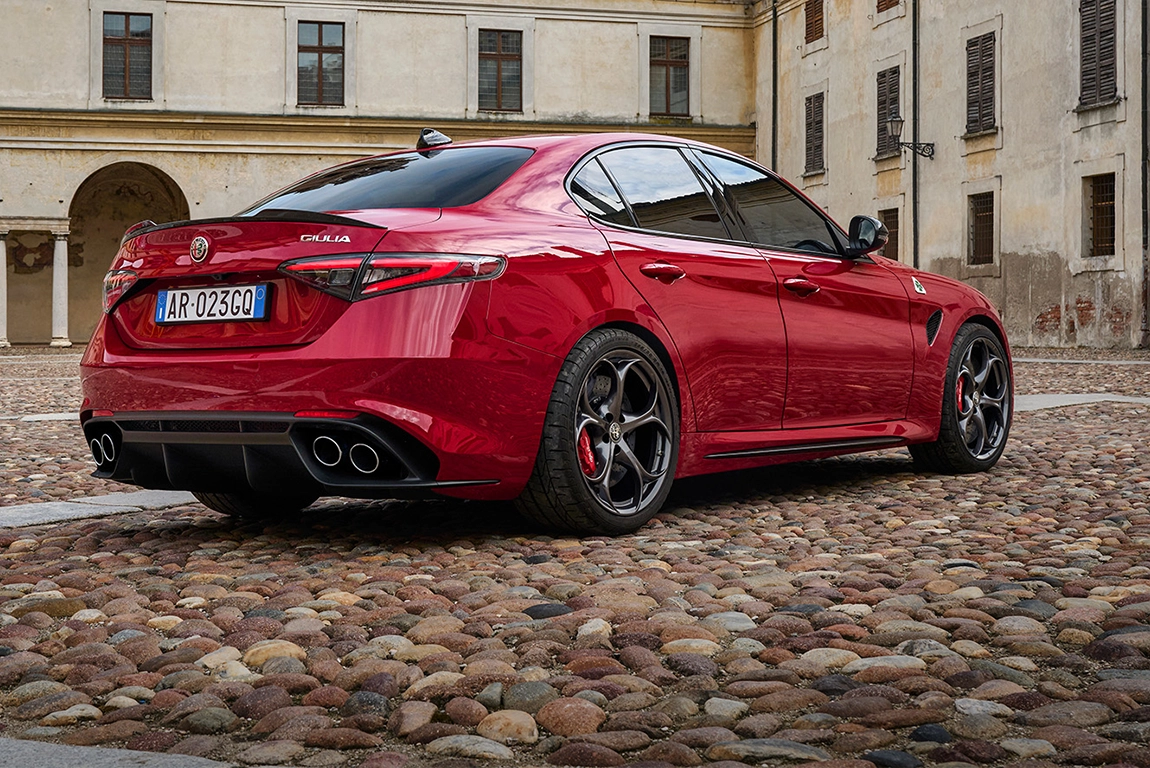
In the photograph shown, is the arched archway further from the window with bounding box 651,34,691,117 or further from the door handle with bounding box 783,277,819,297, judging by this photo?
the door handle with bounding box 783,277,819,297

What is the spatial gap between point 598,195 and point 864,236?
4.63ft

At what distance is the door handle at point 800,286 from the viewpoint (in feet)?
16.8

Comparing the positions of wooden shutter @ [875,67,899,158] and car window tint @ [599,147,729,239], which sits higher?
wooden shutter @ [875,67,899,158]

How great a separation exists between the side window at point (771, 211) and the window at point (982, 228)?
21.1 metres

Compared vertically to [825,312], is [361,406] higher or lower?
lower

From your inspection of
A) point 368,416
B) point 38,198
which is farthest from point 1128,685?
point 38,198

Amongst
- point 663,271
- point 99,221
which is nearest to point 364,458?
point 663,271

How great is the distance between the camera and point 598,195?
4.65 m

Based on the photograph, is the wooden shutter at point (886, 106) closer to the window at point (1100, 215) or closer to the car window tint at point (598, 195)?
the window at point (1100, 215)

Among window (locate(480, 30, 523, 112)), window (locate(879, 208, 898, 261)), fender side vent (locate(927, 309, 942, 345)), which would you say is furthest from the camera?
window (locate(480, 30, 523, 112))

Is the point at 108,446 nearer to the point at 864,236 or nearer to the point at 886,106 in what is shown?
the point at 864,236

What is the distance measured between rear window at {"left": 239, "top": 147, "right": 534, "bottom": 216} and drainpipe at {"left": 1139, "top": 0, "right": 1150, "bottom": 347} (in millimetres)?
19467

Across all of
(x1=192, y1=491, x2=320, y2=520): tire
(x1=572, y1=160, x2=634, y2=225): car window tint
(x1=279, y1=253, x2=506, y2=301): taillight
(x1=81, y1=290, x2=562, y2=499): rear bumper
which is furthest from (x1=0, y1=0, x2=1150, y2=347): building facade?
(x1=279, y1=253, x2=506, y2=301): taillight

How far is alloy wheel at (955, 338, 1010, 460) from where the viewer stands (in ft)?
20.1
